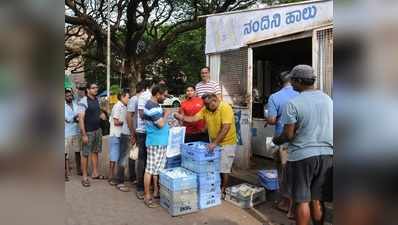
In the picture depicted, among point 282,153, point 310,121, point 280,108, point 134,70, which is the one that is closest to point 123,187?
point 282,153

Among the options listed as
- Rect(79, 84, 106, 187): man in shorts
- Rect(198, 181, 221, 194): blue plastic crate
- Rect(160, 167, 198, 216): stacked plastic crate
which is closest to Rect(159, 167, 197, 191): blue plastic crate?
Rect(160, 167, 198, 216): stacked plastic crate

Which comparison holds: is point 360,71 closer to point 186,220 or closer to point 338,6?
point 338,6

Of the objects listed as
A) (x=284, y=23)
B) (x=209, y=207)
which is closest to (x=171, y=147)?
(x=209, y=207)

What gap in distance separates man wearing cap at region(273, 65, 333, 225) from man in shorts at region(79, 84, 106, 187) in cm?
423

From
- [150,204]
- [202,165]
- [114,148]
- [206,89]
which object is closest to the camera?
[202,165]

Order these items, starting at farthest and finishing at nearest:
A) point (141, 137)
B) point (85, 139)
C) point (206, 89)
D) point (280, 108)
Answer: point (85, 139)
point (206, 89)
point (141, 137)
point (280, 108)

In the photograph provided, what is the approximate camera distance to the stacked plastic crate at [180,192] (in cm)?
542

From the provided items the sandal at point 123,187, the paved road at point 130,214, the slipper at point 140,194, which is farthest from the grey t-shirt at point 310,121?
the sandal at point 123,187

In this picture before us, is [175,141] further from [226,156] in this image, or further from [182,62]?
[182,62]

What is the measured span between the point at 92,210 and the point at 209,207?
1.59 metres

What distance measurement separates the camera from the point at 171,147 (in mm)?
6035

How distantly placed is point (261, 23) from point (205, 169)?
9.51ft

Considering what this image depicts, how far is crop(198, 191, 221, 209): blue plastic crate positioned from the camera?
5645mm

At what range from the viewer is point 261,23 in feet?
23.5
